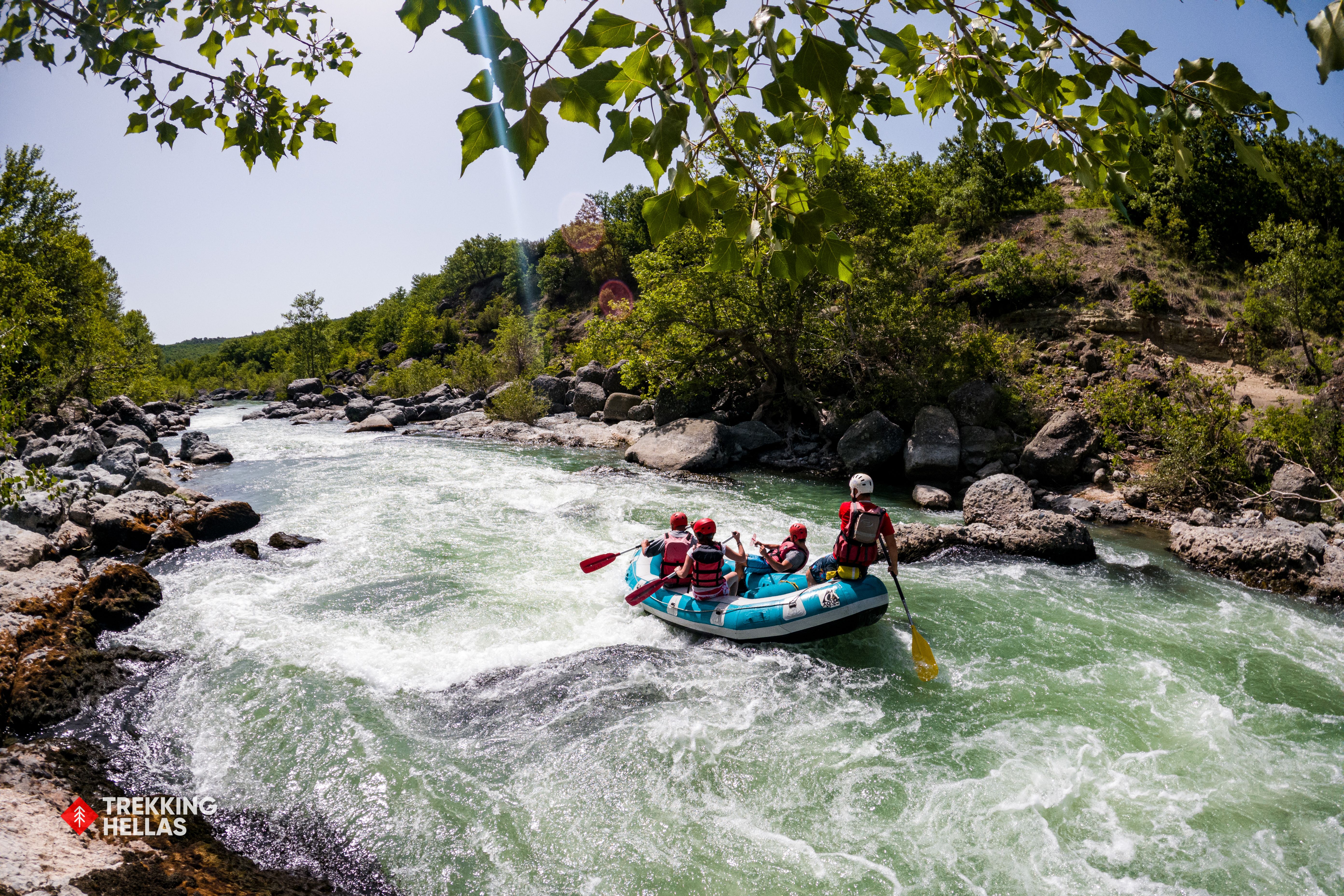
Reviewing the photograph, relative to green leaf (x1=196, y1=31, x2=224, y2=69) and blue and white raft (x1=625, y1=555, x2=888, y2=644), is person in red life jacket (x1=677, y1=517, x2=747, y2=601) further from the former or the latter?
green leaf (x1=196, y1=31, x2=224, y2=69)

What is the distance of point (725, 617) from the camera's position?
21.4ft

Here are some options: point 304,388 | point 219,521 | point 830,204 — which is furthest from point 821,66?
point 304,388

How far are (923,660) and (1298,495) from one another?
779cm

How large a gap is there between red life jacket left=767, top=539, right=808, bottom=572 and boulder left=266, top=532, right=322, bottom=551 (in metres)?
6.65

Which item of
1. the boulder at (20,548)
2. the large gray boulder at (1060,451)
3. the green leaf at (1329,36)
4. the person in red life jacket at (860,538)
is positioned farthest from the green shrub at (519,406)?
the green leaf at (1329,36)

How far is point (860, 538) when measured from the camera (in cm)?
643

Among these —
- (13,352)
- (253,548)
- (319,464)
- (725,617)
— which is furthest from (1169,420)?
(319,464)

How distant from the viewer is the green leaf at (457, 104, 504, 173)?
1030 mm

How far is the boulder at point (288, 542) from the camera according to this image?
29.3ft

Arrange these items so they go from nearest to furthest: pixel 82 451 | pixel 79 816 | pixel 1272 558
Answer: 1. pixel 79 816
2. pixel 1272 558
3. pixel 82 451

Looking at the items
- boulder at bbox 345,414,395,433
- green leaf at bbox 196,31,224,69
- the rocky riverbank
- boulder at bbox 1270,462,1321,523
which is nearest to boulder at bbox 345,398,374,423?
boulder at bbox 345,414,395,433

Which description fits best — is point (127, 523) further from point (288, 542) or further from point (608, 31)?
point (608, 31)

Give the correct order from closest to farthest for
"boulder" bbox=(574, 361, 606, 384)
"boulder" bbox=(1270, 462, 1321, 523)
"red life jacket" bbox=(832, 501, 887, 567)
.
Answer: "red life jacket" bbox=(832, 501, 887, 567) → "boulder" bbox=(1270, 462, 1321, 523) → "boulder" bbox=(574, 361, 606, 384)

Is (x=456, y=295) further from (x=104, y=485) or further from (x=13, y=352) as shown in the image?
→ (x=13, y=352)
